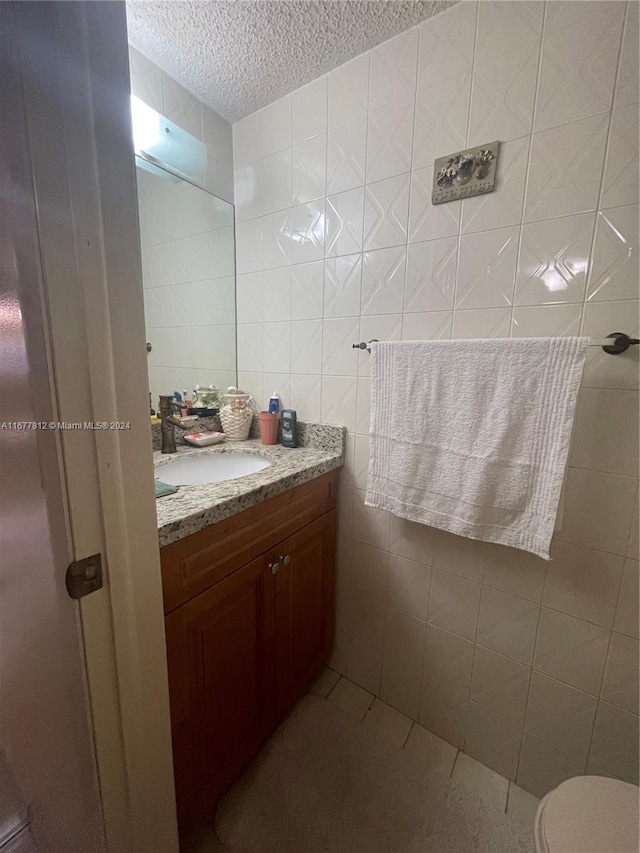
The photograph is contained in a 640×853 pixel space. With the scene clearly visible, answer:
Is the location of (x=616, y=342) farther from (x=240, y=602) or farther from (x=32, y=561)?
(x=32, y=561)

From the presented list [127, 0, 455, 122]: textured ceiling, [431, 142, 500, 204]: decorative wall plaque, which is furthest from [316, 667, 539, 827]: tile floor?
[127, 0, 455, 122]: textured ceiling

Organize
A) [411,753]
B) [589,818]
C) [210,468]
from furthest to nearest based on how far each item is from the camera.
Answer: [210,468] → [411,753] → [589,818]

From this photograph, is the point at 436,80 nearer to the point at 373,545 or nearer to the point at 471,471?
the point at 471,471

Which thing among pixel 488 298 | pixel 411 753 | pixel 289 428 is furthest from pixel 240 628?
pixel 488 298

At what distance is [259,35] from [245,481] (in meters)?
1.27

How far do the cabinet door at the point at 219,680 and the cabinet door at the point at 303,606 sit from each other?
0.06 meters

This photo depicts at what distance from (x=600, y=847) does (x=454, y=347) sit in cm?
106

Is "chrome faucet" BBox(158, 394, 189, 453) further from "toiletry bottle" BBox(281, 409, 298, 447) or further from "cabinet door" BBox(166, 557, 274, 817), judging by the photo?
"cabinet door" BBox(166, 557, 274, 817)

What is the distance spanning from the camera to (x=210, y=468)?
128cm

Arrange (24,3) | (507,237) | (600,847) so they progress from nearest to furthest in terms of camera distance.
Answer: (24,3) < (600,847) < (507,237)

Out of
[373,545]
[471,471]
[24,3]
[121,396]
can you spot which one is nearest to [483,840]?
[373,545]

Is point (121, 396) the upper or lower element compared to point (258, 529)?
upper

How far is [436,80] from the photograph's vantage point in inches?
38.0

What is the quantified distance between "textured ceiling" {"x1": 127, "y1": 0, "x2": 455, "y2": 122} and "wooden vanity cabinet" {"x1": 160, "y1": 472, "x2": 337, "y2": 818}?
131cm
